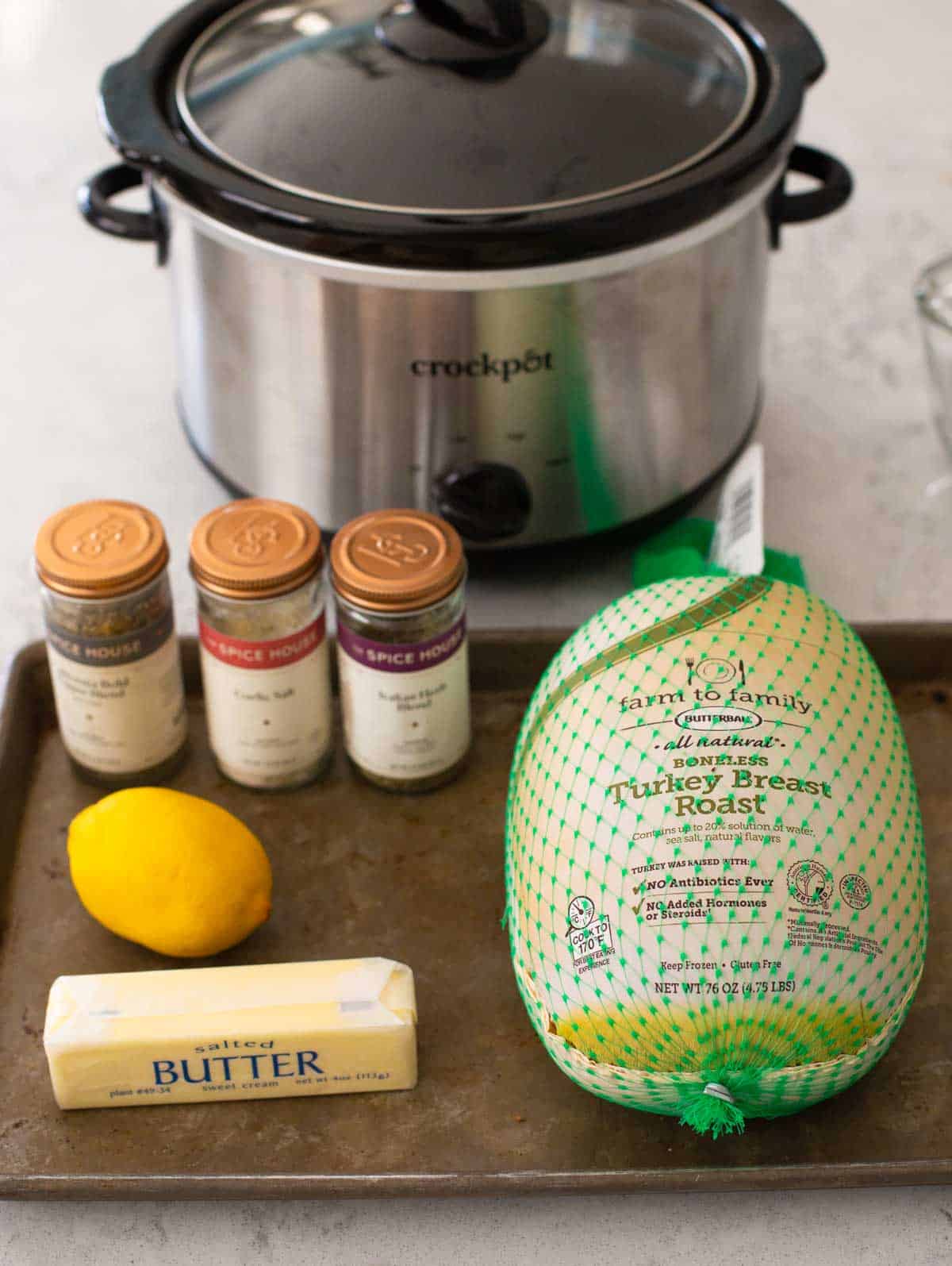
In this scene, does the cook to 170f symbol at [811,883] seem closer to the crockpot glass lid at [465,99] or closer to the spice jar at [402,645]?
the spice jar at [402,645]

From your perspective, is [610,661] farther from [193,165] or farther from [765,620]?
[193,165]

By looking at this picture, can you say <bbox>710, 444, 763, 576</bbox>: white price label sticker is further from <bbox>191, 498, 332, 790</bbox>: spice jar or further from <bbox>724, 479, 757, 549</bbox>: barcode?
<bbox>191, 498, 332, 790</bbox>: spice jar

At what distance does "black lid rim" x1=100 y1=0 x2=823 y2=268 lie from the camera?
814mm

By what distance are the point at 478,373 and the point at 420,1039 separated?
1.24ft

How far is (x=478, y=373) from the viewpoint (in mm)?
884

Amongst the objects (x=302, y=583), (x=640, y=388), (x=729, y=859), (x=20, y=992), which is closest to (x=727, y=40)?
(x=640, y=388)

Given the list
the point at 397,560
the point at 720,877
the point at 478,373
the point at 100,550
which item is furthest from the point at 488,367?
the point at 720,877

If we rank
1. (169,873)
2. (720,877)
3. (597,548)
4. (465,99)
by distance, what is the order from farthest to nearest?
(597,548), (465,99), (169,873), (720,877)

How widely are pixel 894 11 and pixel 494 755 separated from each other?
1.14 m

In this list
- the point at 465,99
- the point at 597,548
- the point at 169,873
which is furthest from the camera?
the point at 597,548

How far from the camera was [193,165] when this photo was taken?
851 mm

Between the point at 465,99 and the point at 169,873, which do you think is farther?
the point at 465,99

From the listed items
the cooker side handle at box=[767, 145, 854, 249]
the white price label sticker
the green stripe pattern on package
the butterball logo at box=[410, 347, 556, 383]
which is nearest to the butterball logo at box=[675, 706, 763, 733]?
the green stripe pattern on package

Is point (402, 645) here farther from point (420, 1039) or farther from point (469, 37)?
point (469, 37)
